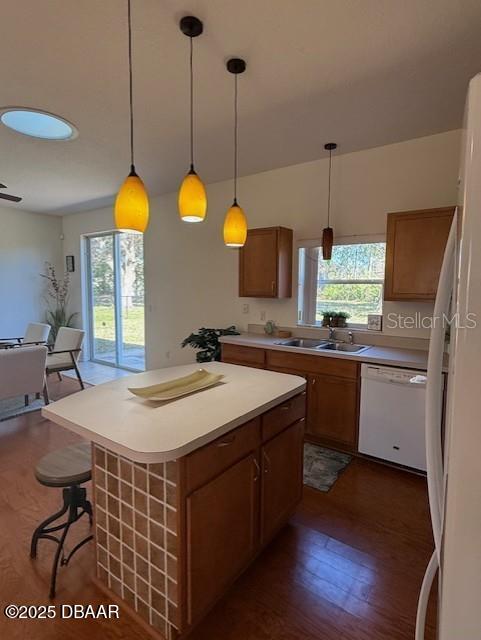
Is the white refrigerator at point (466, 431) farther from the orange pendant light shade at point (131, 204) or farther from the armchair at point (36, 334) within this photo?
the armchair at point (36, 334)

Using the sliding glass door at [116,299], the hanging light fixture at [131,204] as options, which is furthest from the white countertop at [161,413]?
the sliding glass door at [116,299]

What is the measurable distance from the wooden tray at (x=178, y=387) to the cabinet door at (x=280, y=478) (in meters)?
0.46

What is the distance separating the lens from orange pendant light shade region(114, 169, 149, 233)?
1482 mm

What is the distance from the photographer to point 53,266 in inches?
251

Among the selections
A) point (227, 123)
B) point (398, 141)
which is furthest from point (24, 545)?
point (398, 141)

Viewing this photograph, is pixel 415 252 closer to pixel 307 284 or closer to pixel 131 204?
pixel 307 284

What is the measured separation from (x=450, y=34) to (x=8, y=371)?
4194mm

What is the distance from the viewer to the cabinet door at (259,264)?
11.4 ft

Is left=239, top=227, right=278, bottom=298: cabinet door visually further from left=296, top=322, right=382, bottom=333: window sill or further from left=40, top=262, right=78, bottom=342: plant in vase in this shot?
left=40, top=262, right=78, bottom=342: plant in vase

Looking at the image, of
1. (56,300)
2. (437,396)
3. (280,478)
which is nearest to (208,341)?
(280,478)

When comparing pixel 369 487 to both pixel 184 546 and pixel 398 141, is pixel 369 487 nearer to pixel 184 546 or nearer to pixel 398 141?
pixel 184 546

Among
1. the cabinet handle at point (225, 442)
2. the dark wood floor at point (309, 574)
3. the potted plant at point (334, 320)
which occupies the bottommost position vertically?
the dark wood floor at point (309, 574)

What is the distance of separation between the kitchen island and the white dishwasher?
1.19 metres

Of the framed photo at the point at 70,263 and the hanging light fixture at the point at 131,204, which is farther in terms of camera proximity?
the framed photo at the point at 70,263
